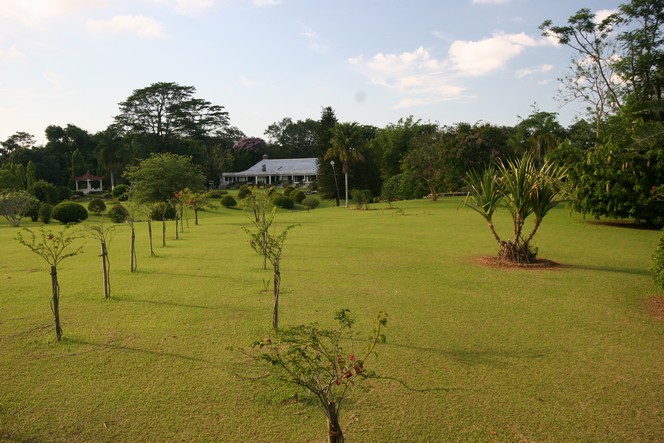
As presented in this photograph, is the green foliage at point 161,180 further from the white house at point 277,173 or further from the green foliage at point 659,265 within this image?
the white house at point 277,173

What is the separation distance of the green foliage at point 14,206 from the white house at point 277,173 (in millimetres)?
35927

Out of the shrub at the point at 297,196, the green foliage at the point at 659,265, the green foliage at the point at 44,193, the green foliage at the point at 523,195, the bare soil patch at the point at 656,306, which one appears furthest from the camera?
the shrub at the point at 297,196

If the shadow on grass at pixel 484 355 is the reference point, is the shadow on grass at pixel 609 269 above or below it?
above

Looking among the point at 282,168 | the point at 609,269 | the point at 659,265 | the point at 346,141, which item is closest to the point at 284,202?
the point at 346,141

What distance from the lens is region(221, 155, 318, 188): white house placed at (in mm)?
61644

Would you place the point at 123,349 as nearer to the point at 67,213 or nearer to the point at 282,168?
the point at 67,213

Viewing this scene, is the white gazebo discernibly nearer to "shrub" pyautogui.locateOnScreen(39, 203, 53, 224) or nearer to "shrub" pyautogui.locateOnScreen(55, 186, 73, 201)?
"shrub" pyautogui.locateOnScreen(55, 186, 73, 201)

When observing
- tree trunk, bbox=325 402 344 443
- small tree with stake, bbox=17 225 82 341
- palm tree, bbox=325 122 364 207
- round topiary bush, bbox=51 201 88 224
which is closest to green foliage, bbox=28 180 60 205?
round topiary bush, bbox=51 201 88 224

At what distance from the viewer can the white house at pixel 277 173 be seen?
202ft

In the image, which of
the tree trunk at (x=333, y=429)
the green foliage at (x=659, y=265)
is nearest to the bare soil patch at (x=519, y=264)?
the green foliage at (x=659, y=265)

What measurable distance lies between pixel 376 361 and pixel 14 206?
89.8 feet

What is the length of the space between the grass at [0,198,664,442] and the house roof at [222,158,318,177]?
1976 inches

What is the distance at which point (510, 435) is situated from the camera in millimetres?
3924

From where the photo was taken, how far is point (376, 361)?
17.7 feet
